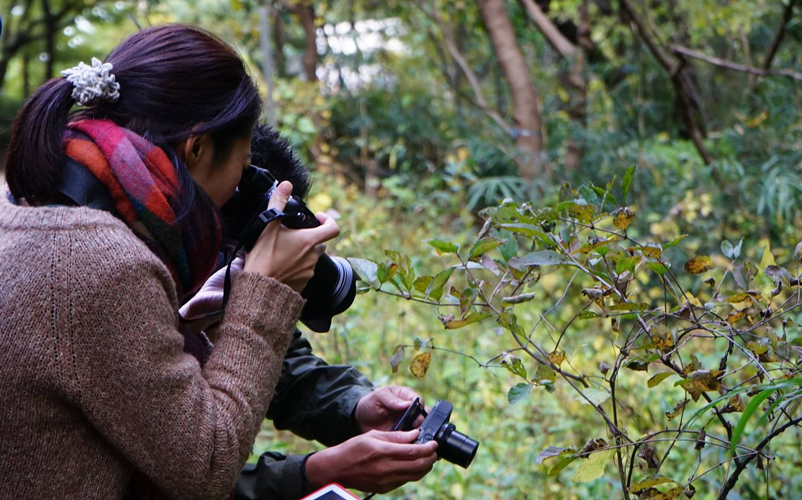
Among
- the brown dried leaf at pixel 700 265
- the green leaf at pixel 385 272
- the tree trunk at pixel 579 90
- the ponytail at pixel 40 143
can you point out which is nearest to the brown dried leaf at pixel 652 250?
the brown dried leaf at pixel 700 265

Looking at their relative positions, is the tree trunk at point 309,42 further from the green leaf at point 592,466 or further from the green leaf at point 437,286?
the green leaf at point 592,466

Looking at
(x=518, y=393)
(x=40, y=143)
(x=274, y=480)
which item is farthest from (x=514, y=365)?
(x=40, y=143)

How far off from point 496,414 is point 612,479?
94cm

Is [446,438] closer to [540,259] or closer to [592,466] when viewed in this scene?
[592,466]

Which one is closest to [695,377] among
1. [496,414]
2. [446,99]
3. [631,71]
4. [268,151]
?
[268,151]

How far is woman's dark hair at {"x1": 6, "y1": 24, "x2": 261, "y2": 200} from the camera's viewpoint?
125cm

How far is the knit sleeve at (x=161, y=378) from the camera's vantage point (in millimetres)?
1121

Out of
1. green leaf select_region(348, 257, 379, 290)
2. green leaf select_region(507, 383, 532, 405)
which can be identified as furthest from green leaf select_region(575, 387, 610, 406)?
green leaf select_region(348, 257, 379, 290)

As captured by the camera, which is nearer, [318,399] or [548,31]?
[318,399]

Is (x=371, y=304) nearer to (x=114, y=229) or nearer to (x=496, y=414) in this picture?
(x=496, y=414)

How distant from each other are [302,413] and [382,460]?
45 cm

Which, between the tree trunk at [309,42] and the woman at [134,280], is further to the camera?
the tree trunk at [309,42]

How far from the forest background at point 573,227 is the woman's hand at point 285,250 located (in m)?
0.13

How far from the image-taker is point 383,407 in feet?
5.70
